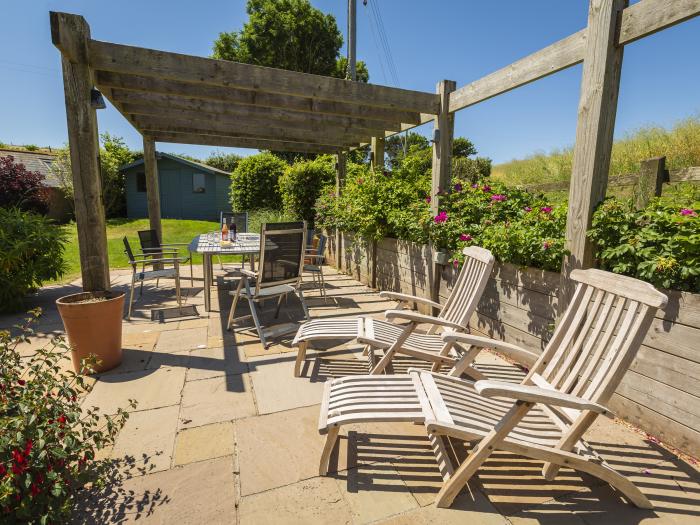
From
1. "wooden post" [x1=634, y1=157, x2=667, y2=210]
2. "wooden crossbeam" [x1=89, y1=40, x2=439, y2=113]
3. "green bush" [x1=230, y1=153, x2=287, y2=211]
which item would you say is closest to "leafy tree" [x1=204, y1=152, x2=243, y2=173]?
"green bush" [x1=230, y1=153, x2=287, y2=211]

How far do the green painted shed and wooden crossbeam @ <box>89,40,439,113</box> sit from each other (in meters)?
16.7

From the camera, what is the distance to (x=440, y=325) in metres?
2.85

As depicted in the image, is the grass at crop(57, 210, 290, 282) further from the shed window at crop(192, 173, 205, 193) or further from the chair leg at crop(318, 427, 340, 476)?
the chair leg at crop(318, 427, 340, 476)

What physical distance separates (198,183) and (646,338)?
811 inches

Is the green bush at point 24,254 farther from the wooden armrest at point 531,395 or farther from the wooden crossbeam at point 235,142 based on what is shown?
the wooden armrest at point 531,395

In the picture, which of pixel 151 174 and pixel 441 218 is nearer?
pixel 441 218

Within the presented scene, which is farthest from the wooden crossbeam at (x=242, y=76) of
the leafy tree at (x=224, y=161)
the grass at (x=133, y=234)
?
the leafy tree at (x=224, y=161)

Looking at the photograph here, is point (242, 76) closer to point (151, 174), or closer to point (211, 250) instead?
point (211, 250)

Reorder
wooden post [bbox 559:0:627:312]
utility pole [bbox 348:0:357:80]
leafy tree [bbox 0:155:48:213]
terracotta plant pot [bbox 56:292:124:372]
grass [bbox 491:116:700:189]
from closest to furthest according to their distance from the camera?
wooden post [bbox 559:0:627:312], terracotta plant pot [bbox 56:292:124:372], grass [bbox 491:116:700:189], leafy tree [bbox 0:155:48:213], utility pole [bbox 348:0:357:80]

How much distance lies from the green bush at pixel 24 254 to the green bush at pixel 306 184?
577 cm

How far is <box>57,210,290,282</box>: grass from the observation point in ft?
27.6

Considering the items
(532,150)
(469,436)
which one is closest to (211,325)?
(469,436)

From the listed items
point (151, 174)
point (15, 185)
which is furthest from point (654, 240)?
point (15, 185)

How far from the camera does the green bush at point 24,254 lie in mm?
4535
